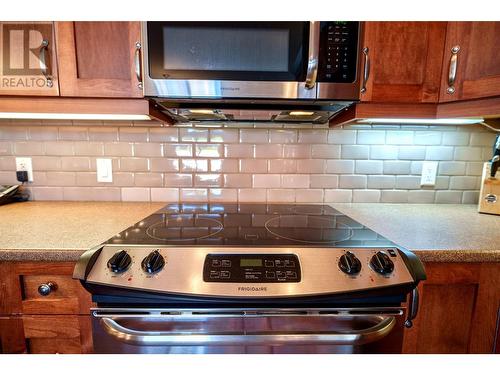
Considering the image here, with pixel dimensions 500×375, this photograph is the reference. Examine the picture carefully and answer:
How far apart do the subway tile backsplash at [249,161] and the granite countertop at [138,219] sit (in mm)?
84

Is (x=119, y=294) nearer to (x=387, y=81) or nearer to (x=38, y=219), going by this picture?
(x=38, y=219)

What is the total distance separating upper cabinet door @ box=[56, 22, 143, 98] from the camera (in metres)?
0.93

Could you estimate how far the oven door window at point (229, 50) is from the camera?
881 millimetres

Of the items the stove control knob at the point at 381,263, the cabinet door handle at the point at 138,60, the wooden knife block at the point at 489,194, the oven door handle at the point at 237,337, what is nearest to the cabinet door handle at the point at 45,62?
the cabinet door handle at the point at 138,60

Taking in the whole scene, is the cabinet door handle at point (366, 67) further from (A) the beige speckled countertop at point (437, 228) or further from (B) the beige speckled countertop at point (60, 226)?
(B) the beige speckled countertop at point (60, 226)

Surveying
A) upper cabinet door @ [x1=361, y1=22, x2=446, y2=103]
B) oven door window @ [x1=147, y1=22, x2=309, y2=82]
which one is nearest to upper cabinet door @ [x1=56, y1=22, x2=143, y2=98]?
oven door window @ [x1=147, y1=22, x2=309, y2=82]

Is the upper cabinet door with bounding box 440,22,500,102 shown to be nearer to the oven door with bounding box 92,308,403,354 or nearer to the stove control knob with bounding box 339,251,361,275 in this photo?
the stove control knob with bounding box 339,251,361,275

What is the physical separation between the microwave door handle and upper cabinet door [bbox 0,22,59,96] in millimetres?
923

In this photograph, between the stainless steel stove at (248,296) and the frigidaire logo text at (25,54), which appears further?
the frigidaire logo text at (25,54)

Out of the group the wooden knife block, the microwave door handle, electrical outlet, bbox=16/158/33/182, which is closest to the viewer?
the microwave door handle

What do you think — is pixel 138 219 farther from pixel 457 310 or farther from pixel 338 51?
pixel 457 310

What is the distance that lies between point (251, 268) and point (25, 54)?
3.64 feet
